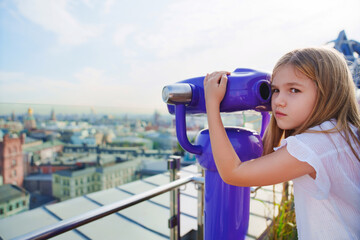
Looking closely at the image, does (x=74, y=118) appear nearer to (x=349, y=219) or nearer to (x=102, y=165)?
(x=102, y=165)

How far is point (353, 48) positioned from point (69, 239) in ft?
11.8

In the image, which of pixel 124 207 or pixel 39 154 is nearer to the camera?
pixel 124 207

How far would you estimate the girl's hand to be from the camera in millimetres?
626

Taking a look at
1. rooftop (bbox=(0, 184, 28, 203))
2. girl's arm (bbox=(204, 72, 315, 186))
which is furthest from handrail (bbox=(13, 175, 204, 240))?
rooftop (bbox=(0, 184, 28, 203))

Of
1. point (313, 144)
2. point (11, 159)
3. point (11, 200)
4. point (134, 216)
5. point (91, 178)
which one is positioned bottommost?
point (11, 200)

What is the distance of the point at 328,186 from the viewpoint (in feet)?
1.89

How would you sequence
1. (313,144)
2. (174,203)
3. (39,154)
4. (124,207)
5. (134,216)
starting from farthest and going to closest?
(39,154) < (134,216) < (174,203) < (124,207) < (313,144)

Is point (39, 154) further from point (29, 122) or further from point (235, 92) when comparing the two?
point (235, 92)

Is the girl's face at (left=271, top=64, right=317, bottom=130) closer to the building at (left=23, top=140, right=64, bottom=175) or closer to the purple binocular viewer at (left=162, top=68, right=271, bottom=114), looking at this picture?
A: the purple binocular viewer at (left=162, top=68, right=271, bottom=114)

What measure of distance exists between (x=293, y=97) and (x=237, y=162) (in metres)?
0.22

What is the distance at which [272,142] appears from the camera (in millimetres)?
811

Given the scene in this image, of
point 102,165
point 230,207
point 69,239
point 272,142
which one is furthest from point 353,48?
point 102,165

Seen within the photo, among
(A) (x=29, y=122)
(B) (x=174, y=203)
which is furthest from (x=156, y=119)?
(B) (x=174, y=203)

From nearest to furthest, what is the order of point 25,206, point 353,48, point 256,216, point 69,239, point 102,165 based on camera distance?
point 69,239, point 256,216, point 353,48, point 25,206, point 102,165
